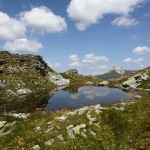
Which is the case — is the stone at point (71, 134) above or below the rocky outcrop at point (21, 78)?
below

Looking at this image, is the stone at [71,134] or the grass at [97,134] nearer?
the grass at [97,134]

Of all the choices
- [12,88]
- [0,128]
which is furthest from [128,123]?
[12,88]

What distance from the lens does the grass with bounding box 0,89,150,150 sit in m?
27.5

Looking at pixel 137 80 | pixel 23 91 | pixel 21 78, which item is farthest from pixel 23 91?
pixel 137 80

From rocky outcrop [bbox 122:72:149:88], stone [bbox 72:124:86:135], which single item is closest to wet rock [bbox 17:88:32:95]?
rocky outcrop [bbox 122:72:149:88]

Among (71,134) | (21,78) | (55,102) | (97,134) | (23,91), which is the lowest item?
(97,134)

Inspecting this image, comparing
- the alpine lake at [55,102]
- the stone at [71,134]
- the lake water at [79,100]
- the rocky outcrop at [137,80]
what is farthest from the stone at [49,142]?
the rocky outcrop at [137,80]

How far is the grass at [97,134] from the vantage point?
1083 inches

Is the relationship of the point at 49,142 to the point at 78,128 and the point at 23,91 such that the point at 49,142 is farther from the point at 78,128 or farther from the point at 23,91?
the point at 23,91

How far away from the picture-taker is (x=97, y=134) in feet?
97.1

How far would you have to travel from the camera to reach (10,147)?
27766 mm

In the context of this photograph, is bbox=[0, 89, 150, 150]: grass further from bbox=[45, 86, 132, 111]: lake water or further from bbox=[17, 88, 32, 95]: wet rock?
bbox=[17, 88, 32, 95]: wet rock

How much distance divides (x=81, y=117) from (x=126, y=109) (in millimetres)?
8706

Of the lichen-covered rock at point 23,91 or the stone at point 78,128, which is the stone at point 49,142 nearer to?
the stone at point 78,128
